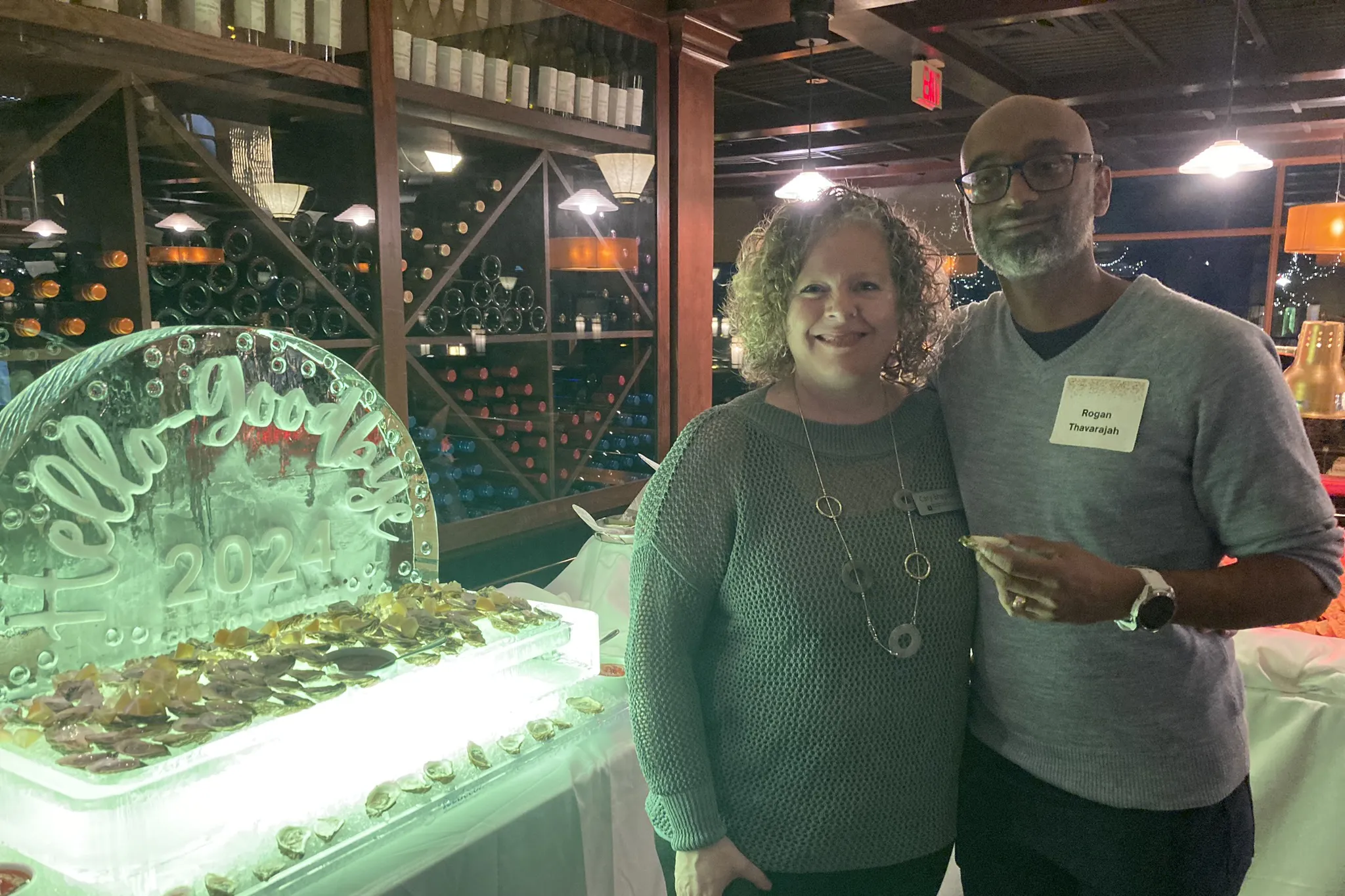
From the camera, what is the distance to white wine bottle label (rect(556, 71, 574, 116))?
2906 millimetres

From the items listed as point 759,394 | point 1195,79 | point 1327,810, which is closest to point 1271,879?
point 1327,810

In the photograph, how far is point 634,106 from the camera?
3.21m

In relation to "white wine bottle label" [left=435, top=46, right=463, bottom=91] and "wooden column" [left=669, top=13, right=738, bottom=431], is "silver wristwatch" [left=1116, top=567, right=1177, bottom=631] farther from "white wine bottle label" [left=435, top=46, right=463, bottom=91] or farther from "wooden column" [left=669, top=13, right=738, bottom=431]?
"wooden column" [left=669, top=13, right=738, bottom=431]

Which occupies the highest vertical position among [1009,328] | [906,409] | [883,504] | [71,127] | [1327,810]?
[71,127]

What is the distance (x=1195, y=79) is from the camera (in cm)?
514

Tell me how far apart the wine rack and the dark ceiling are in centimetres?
83

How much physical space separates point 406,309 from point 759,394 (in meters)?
1.60

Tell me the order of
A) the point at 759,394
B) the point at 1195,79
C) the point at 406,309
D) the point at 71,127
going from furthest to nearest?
the point at 1195,79 < the point at 406,309 < the point at 71,127 < the point at 759,394

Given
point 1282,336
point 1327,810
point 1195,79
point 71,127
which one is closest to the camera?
point 71,127

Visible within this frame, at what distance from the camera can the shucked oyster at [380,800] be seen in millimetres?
1251

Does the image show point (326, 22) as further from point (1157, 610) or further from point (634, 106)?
point (1157, 610)

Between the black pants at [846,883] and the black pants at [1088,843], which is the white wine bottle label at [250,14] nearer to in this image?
the black pants at [846,883]

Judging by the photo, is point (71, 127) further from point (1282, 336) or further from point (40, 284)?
point (1282, 336)

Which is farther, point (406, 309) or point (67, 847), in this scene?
point (406, 309)
